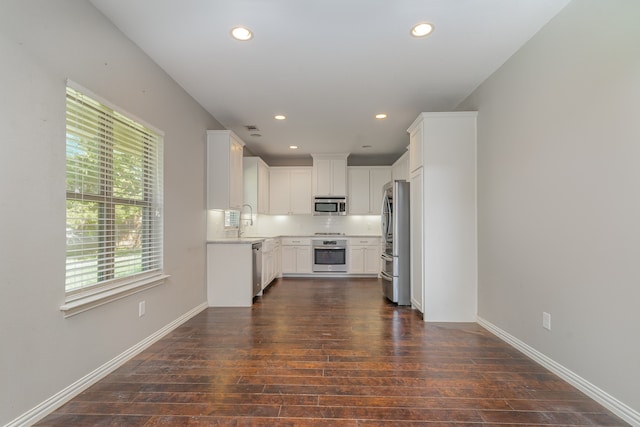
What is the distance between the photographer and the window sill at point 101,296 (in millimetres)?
1924

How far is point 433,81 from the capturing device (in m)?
3.27

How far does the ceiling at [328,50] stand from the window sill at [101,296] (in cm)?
208

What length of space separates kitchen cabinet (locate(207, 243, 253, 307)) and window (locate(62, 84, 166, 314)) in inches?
46.1

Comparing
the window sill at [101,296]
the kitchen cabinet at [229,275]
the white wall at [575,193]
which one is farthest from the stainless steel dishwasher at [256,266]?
the white wall at [575,193]

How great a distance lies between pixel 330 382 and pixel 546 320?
1.78m

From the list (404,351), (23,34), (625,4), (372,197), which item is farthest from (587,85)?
(372,197)

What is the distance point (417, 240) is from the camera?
3.69 metres

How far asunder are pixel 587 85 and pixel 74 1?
3491 millimetres

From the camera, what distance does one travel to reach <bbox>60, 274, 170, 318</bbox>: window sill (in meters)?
1.92

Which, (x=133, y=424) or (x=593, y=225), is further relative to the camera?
(x=593, y=225)

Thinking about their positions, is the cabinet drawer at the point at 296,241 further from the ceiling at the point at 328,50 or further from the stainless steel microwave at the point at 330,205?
the ceiling at the point at 328,50

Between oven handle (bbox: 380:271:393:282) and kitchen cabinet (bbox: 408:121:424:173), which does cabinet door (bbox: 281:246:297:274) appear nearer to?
oven handle (bbox: 380:271:393:282)

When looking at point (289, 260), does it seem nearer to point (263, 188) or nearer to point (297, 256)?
point (297, 256)

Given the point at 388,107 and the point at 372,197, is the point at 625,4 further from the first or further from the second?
the point at 372,197
